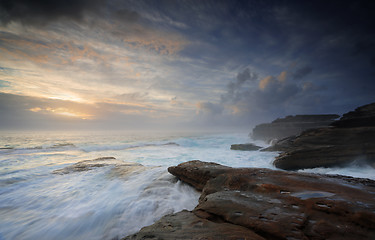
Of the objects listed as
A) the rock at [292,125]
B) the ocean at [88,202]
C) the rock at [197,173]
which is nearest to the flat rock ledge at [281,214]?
the rock at [197,173]

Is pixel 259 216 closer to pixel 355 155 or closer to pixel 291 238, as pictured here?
pixel 291 238

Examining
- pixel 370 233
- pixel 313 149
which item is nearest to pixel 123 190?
pixel 370 233

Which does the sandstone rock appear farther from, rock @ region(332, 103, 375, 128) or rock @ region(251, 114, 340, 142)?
rock @ region(251, 114, 340, 142)

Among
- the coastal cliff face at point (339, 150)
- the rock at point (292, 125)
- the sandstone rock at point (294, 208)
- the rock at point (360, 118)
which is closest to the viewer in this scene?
the sandstone rock at point (294, 208)

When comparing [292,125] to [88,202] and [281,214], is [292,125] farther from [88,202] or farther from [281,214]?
[88,202]

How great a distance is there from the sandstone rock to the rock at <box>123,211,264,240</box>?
49 millimetres

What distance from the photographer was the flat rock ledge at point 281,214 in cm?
182

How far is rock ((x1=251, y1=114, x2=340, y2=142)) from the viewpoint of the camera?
31.7 meters

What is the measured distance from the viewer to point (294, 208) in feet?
7.46

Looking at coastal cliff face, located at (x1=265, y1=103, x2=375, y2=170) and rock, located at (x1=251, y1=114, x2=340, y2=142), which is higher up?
rock, located at (x1=251, y1=114, x2=340, y2=142)

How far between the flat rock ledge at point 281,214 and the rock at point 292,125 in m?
32.0

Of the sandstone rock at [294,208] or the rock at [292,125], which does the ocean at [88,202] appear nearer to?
the sandstone rock at [294,208]

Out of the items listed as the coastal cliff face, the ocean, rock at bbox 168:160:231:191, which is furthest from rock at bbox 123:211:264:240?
the coastal cliff face

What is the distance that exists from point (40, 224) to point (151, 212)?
8.40ft
